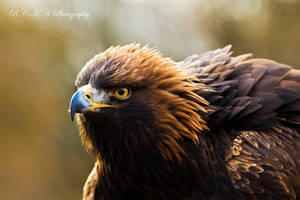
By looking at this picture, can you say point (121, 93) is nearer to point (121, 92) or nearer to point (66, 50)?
point (121, 92)

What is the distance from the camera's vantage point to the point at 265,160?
11.0ft

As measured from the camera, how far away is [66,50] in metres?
10.4

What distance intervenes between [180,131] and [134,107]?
0.52 metres

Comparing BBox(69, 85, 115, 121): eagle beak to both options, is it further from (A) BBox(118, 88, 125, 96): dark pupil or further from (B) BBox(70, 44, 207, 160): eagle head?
(A) BBox(118, 88, 125, 96): dark pupil

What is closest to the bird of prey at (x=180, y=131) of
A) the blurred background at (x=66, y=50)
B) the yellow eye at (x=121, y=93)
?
the yellow eye at (x=121, y=93)

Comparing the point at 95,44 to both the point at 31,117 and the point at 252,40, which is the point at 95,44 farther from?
the point at 252,40

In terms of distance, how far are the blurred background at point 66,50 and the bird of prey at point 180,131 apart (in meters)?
7.03

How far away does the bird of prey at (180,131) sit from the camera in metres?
3.28

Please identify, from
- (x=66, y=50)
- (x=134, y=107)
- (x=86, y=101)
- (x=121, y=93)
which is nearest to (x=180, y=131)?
(x=134, y=107)

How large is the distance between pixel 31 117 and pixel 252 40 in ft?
24.4

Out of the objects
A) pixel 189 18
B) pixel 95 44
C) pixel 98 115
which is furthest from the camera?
pixel 189 18

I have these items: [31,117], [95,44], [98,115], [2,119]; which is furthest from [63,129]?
[98,115]

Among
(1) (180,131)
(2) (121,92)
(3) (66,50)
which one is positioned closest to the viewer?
(2) (121,92)

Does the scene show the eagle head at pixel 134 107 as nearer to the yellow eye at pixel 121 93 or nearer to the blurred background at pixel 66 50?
the yellow eye at pixel 121 93
